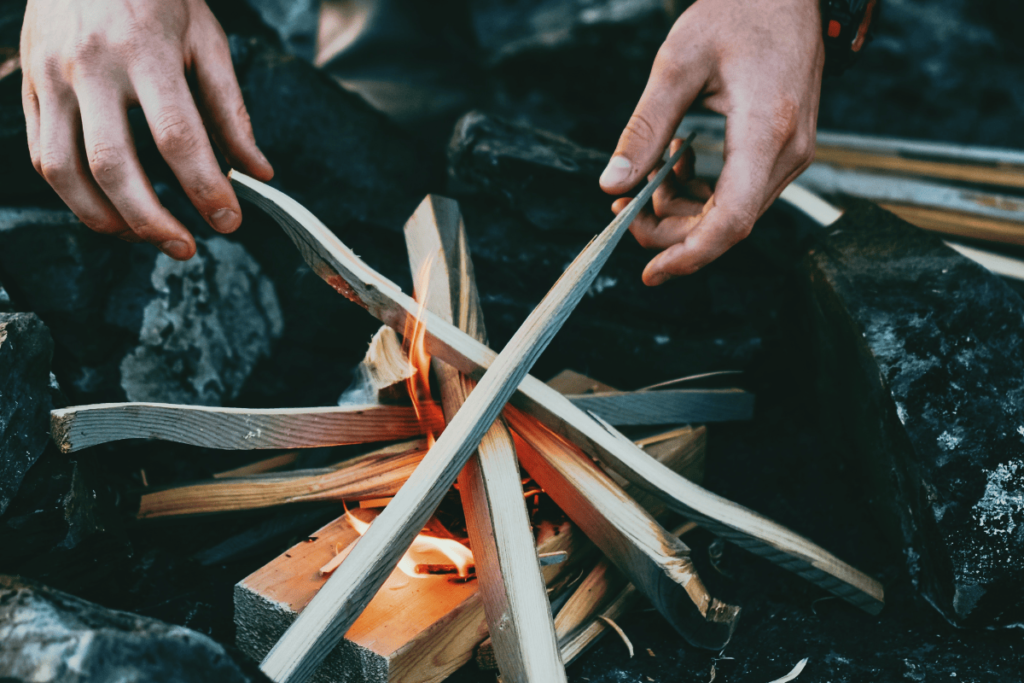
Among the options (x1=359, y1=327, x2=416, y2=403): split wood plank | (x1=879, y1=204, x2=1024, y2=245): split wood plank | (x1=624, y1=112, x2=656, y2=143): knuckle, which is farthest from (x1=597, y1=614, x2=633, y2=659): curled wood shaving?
(x1=879, y1=204, x2=1024, y2=245): split wood plank

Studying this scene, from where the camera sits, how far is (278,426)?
1.26m

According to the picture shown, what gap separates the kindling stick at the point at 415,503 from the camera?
92 cm

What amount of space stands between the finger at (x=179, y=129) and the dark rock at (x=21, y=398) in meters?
0.39

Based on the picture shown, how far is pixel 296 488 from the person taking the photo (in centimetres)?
135

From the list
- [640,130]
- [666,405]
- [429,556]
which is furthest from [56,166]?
[666,405]

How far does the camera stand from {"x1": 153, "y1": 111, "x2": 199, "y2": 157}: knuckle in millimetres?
1207

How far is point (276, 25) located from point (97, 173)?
3.53 metres

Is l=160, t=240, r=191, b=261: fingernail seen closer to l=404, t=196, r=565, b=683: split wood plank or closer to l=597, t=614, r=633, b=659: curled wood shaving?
l=404, t=196, r=565, b=683: split wood plank

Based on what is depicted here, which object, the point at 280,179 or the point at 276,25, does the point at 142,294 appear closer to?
the point at 280,179

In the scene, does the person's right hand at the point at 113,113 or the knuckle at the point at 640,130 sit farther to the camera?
the knuckle at the point at 640,130

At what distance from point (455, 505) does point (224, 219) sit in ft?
2.48

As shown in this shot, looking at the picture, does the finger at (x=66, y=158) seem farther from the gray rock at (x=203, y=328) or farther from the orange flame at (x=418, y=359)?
the orange flame at (x=418, y=359)

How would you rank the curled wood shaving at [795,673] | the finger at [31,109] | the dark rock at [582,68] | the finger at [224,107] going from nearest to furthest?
the curled wood shaving at [795,673]
the finger at [31,109]
the finger at [224,107]
the dark rock at [582,68]

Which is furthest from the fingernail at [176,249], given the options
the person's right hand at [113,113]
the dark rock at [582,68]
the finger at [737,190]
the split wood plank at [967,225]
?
the dark rock at [582,68]
